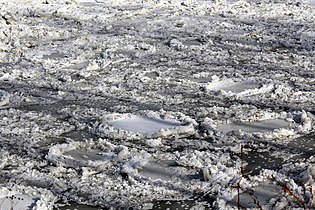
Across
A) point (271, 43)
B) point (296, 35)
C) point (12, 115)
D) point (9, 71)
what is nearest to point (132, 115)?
point (12, 115)

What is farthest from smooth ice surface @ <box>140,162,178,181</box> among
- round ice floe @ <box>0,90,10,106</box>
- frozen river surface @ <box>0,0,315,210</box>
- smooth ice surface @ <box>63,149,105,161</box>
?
round ice floe @ <box>0,90,10,106</box>

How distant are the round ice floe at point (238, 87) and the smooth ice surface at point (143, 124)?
1.20 metres

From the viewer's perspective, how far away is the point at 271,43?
337 inches

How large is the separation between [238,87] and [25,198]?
133 inches

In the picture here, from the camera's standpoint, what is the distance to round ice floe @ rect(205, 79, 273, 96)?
20.1 ft

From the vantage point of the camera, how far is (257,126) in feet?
16.8

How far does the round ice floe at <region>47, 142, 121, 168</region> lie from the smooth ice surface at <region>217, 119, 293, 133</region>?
1164 mm

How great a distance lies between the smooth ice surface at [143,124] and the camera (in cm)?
510

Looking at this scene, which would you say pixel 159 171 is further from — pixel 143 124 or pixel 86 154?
→ pixel 143 124

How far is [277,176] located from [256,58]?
12.6 feet

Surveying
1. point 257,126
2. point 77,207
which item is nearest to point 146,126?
point 257,126

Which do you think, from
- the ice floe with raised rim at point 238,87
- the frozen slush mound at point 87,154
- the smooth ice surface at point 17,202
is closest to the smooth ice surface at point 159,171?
the frozen slush mound at point 87,154

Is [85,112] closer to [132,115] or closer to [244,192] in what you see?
[132,115]

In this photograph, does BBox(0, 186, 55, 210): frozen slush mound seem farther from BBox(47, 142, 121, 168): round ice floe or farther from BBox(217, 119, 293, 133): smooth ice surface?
BBox(217, 119, 293, 133): smooth ice surface
